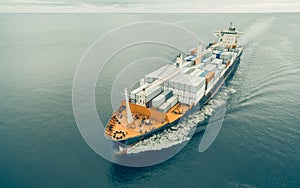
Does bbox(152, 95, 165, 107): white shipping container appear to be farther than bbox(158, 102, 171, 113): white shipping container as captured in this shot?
Yes

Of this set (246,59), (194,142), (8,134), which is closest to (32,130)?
(8,134)

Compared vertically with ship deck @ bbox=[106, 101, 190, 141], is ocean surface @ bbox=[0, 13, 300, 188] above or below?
below

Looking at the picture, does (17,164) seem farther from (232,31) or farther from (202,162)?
(232,31)

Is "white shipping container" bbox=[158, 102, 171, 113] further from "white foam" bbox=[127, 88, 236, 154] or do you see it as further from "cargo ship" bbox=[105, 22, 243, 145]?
"white foam" bbox=[127, 88, 236, 154]

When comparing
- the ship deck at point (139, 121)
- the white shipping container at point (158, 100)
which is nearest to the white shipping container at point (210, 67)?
the ship deck at point (139, 121)

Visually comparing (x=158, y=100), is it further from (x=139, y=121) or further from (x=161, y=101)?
(x=139, y=121)

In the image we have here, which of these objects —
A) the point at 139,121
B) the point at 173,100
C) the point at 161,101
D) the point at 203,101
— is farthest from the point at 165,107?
A: the point at 203,101

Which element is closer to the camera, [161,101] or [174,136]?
[174,136]

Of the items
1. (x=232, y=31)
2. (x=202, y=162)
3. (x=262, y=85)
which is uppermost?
(x=232, y=31)

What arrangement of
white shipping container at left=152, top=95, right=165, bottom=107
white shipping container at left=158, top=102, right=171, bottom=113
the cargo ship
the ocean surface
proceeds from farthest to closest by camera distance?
white shipping container at left=152, top=95, right=165, bottom=107, white shipping container at left=158, top=102, right=171, bottom=113, the cargo ship, the ocean surface

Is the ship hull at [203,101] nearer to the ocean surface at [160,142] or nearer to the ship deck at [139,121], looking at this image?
the ship deck at [139,121]

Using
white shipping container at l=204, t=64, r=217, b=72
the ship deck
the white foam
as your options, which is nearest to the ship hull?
the ship deck
